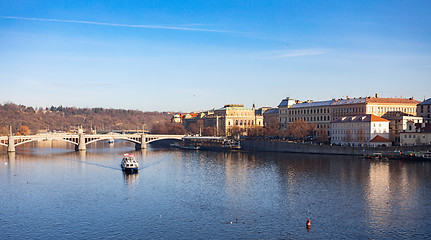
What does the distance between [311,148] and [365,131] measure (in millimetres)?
9943

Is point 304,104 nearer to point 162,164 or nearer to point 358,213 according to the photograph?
point 162,164

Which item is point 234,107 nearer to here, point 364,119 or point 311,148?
point 311,148

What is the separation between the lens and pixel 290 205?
36.9 meters

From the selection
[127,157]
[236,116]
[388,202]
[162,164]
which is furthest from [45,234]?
[236,116]

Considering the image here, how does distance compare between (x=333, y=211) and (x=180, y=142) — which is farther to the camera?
(x=180, y=142)

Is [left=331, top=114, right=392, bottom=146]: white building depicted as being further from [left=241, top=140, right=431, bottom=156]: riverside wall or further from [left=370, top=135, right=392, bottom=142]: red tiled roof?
[left=241, top=140, right=431, bottom=156]: riverside wall

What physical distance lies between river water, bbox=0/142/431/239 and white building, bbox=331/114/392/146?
2140cm

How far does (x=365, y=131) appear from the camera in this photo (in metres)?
83.6

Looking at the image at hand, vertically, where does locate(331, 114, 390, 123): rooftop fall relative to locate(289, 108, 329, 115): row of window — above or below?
below

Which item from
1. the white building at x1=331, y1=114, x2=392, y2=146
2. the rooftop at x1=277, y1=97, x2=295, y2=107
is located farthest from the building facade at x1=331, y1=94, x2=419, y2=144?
the rooftop at x1=277, y1=97, x2=295, y2=107

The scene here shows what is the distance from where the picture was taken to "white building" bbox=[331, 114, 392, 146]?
81.4m

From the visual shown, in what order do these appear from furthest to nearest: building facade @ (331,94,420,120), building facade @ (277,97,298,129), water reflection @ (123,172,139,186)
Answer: building facade @ (277,97,298,129)
building facade @ (331,94,420,120)
water reflection @ (123,172,139,186)

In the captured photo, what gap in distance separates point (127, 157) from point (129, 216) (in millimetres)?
29306

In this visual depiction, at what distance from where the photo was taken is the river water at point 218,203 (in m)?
29.9
